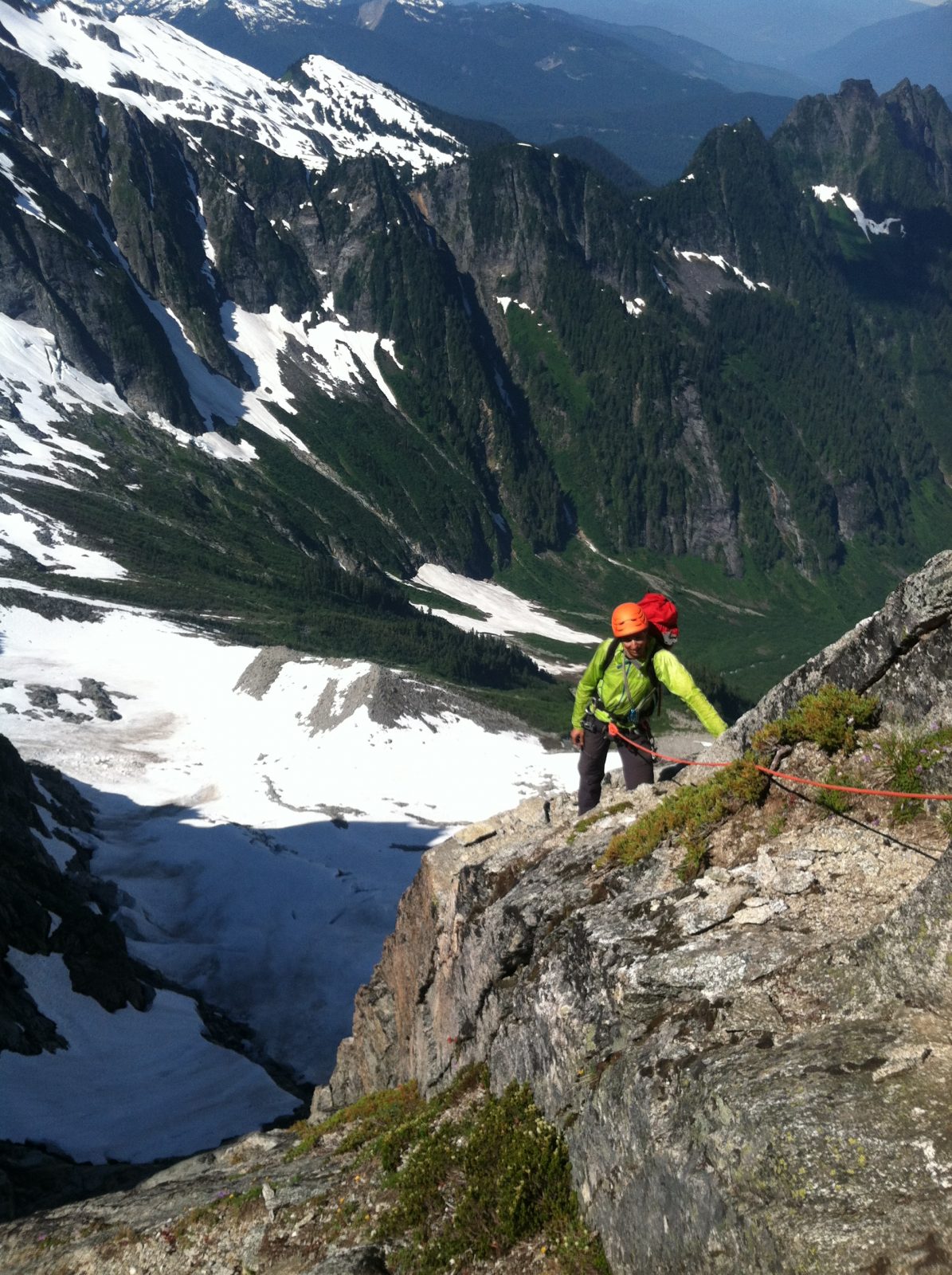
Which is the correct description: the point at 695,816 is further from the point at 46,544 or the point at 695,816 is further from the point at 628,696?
the point at 46,544

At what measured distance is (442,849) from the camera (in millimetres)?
22328

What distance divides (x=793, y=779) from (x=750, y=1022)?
4043mm

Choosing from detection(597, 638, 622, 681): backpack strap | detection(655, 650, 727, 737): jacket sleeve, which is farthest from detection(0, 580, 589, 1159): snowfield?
detection(655, 650, 727, 737): jacket sleeve

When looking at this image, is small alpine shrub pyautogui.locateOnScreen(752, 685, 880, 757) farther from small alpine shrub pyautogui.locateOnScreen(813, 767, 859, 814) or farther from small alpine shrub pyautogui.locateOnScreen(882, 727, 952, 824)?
small alpine shrub pyautogui.locateOnScreen(882, 727, 952, 824)

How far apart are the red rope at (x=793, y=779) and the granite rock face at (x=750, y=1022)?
2.31ft

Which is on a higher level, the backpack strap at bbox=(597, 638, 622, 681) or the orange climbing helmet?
the orange climbing helmet

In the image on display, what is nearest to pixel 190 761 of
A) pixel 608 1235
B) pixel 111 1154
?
pixel 111 1154

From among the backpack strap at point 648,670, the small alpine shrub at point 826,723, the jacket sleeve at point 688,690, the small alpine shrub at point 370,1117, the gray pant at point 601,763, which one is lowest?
the small alpine shrub at point 370,1117

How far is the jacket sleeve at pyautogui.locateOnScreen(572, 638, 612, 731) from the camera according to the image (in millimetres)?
18312

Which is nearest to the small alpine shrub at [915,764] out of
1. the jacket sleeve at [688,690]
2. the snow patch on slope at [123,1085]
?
the jacket sleeve at [688,690]

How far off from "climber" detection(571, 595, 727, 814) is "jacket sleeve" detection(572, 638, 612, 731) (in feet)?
0.05

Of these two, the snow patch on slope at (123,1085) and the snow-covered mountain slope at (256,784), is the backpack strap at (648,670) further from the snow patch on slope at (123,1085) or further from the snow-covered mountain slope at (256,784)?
the snow-covered mountain slope at (256,784)

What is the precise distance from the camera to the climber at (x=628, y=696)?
16969 mm

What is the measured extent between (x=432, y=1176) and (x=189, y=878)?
5589cm
